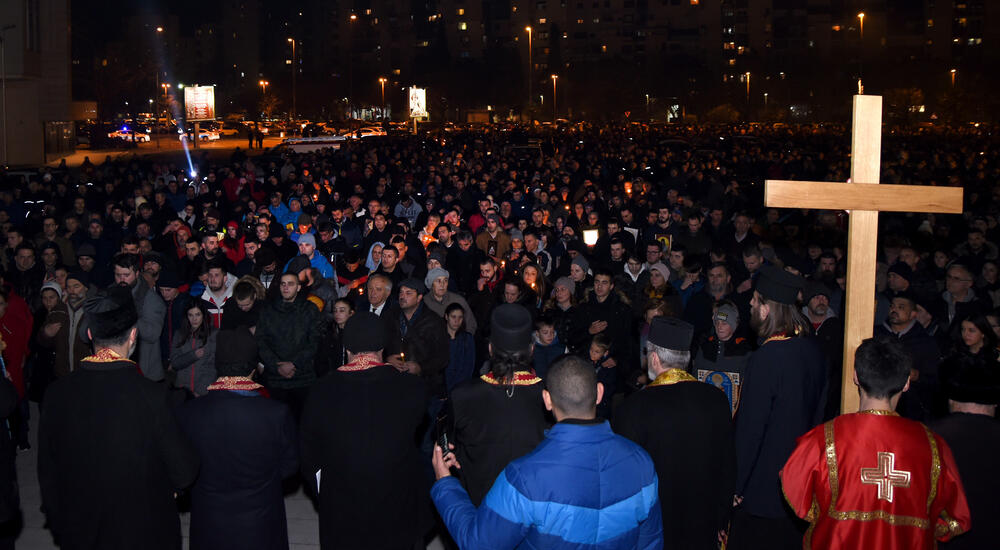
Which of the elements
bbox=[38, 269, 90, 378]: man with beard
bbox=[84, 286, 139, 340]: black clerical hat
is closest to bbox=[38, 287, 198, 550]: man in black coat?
bbox=[84, 286, 139, 340]: black clerical hat

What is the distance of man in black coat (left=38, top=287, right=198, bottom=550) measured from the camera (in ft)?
14.4

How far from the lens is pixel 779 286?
5070mm

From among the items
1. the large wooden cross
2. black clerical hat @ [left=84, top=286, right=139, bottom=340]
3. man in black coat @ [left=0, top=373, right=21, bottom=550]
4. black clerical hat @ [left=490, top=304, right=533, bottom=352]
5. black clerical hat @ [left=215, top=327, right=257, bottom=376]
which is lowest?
man in black coat @ [left=0, top=373, right=21, bottom=550]

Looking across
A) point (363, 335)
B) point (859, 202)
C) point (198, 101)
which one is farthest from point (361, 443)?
point (198, 101)

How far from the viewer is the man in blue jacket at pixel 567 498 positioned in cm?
317

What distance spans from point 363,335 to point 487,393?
83cm

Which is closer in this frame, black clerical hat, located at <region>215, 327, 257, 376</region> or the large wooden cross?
the large wooden cross

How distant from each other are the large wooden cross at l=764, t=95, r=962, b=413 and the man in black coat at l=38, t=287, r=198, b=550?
10.6 feet

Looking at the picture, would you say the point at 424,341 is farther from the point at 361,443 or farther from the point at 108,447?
the point at 108,447

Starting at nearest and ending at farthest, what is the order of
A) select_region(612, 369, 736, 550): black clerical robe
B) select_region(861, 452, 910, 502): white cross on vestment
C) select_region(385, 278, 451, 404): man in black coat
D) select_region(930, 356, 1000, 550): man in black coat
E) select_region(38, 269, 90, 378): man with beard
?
select_region(861, 452, 910, 502): white cross on vestment → select_region(930, 356, 1000, 550): man in black coat → select_region(612, 369, 736, 550): black clerical robe → select_region(385, 278, 451, 404): man in black coat → select_region(38, 269, 90, 378): man with beard

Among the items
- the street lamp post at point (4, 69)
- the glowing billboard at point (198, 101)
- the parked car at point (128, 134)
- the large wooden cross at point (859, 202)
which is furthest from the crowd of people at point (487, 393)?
the parked car at point (128, 134)

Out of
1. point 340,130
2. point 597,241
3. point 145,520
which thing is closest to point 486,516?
point 145,520

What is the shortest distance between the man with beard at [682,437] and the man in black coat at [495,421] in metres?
0.48

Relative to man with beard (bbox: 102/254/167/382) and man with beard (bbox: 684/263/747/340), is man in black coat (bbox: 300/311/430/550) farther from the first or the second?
man with beard (bbox: 684/263/747/340)
